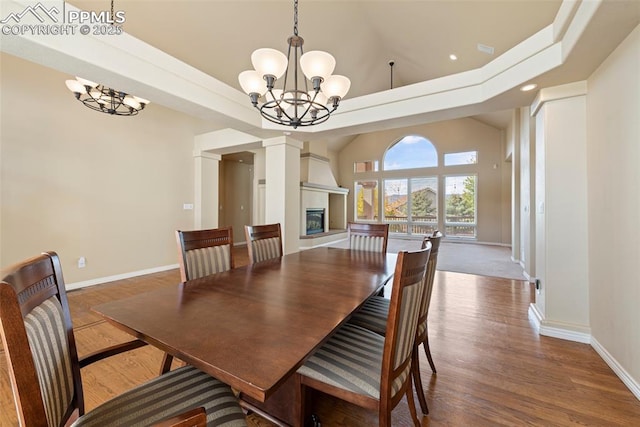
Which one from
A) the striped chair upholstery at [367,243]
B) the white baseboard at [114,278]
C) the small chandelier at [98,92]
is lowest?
the white baseboard at [114,278]

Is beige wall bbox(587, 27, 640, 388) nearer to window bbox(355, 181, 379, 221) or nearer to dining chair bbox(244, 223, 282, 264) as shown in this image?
dining chair bbox(244, 223, 282, 264)

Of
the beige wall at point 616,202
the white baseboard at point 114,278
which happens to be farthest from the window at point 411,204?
the white baseboard at point 114,278

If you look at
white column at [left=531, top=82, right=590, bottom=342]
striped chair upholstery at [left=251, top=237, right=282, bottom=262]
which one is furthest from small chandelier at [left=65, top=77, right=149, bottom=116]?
white column at [left=531, top=82, right=590, bottom=342]

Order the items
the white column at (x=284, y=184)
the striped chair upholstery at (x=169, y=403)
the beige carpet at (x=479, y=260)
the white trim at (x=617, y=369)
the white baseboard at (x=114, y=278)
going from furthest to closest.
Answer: the beige carpet at (x=479, y=260) → the white column at (x=284, y=184) → the white baseboard at (x=114, y=278) → the white trim at (x=617, y=369) → the striped chair upholstery at (x=169, y=403)

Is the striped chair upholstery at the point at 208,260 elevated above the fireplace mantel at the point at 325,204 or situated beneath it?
situated beneath

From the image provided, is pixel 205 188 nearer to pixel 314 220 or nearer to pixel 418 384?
pixel 314 220

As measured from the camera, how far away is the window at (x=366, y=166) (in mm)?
9445

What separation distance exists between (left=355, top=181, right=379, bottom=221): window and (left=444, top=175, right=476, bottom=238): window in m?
2.38

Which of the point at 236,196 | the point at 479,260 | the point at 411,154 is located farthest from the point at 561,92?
the point at 236,196

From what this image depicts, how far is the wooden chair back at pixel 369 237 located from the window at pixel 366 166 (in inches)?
277

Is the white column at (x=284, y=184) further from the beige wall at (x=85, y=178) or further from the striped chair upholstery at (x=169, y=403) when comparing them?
the striped chair upholstery at (x=169, y=403)

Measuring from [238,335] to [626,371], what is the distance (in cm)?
257

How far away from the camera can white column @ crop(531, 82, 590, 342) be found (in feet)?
7.48

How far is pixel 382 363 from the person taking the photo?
1.00m
